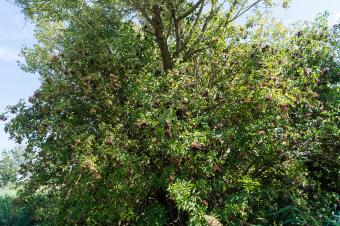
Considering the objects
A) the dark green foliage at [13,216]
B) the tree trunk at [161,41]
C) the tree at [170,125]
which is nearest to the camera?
the tree at [170,125]

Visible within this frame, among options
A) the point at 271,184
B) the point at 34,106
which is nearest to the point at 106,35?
the point at 34,106

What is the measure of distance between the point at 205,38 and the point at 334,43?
3510mm

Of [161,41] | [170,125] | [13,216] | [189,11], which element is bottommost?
[170,125]

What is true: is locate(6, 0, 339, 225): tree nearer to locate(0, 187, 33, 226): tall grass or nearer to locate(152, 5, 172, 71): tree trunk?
locate(152, 5, 172, 71): tree trunk

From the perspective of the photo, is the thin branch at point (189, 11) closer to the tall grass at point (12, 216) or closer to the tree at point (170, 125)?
the tree at point (170, 125)

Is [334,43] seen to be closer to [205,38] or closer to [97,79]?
[205,38]

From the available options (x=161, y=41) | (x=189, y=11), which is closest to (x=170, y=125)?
(x=161, y=41)

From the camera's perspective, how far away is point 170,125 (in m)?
7.46

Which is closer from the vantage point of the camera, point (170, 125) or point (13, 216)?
point (170, 125)

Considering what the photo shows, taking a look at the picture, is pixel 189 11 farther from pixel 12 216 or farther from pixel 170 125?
pixel 12 216

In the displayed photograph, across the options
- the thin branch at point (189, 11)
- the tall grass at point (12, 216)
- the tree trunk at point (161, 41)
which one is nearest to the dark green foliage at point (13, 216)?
the tall grass at point (12, 216)

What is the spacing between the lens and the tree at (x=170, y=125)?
7.57 meters

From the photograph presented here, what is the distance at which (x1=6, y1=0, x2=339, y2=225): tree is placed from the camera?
7.57 meters

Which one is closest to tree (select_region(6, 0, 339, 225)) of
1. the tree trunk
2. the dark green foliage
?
the tree trunk
